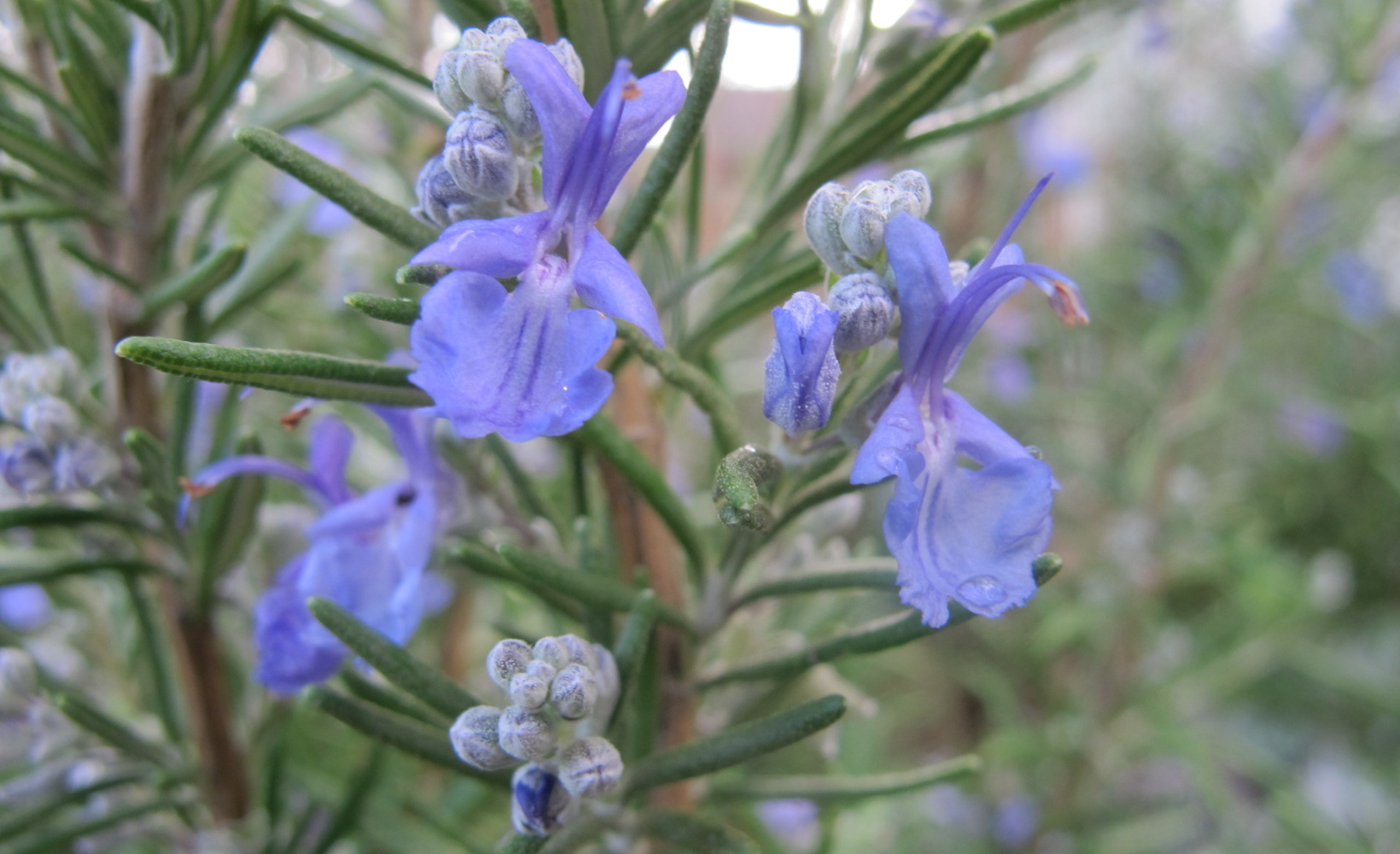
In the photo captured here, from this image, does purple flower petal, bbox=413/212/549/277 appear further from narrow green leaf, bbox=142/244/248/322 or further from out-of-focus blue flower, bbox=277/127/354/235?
out-of-focus blue flower, bbox=277/127/354/235

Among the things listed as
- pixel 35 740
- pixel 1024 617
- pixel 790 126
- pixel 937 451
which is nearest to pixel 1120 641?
pixel 1024 617

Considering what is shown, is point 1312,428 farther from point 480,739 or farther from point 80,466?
point 80,466

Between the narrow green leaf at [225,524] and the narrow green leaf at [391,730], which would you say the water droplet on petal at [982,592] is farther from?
the narrow green leaf at [225,524]

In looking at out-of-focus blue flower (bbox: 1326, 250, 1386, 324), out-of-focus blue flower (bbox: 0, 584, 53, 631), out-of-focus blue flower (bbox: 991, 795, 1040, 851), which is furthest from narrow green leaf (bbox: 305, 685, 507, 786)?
out-of-focus blue flower (bbox: 1326, 250, 1386, 324)

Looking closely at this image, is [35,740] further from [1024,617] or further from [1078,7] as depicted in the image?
[1024,617]

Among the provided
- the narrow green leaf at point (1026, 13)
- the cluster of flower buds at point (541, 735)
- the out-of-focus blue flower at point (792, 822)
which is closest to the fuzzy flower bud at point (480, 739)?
the cluster of flower buds at point (541, 735)

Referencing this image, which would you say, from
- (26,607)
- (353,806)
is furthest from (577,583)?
(26,607)
